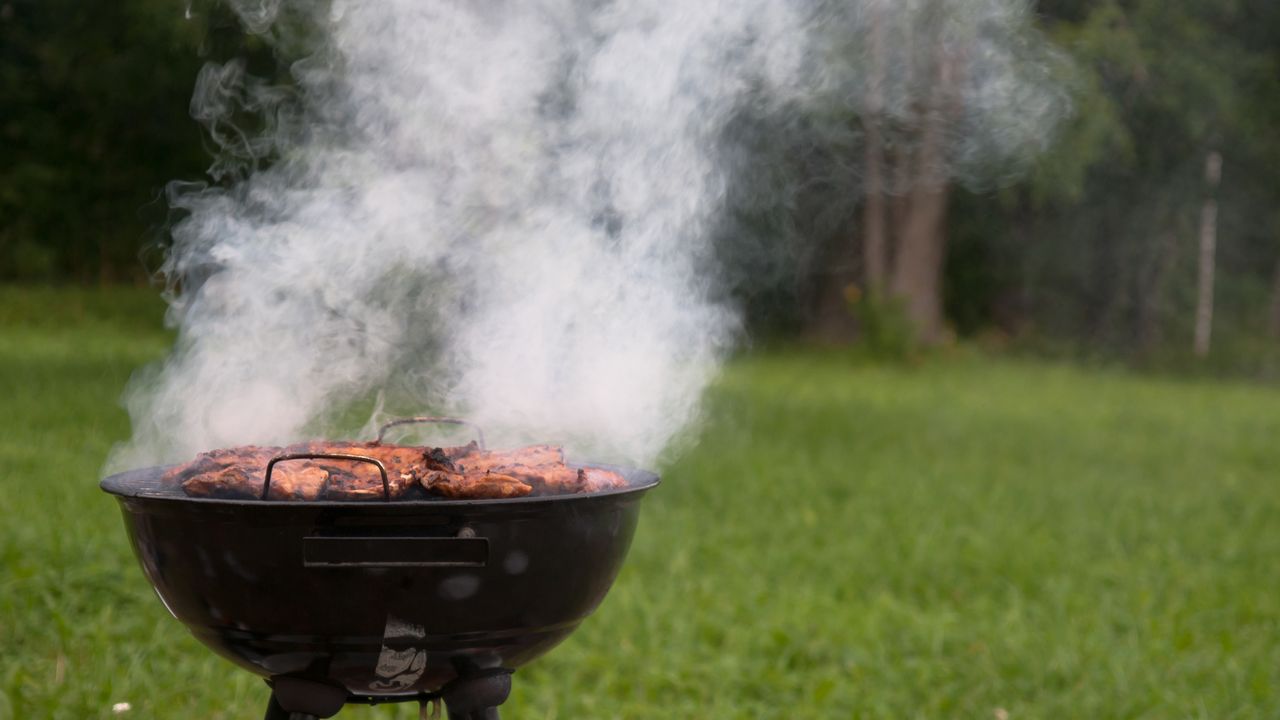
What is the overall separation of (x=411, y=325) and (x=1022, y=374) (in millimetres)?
9390

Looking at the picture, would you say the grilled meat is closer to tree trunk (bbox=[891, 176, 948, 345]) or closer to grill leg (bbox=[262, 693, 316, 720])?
grill leg (bbox=[262, 693, 316, 720])

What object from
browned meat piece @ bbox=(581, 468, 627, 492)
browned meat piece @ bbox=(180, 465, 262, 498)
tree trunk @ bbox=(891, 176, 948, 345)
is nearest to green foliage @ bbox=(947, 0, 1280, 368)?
tree trunk @ bbox=(891, 176, 948, 345)

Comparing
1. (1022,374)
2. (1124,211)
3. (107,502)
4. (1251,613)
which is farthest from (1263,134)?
(107,502)

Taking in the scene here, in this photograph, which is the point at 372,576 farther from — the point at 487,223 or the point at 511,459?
the point at 487,223

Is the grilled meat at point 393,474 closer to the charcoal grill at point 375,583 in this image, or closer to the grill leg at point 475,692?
the charcoal grill at point 375,583

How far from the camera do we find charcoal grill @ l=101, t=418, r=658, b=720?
6.17ft

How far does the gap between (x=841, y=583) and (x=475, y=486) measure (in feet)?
9.87

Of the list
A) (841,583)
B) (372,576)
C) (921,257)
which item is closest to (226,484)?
(372,576)

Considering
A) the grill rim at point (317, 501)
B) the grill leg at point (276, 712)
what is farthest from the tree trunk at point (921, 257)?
the grill leg at point (276, 712)

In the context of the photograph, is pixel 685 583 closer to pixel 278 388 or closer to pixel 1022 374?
pixel 278 388

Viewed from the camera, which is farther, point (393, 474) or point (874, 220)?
point (874, 220)

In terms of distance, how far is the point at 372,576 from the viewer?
6.24ft

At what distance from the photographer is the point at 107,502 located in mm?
4844

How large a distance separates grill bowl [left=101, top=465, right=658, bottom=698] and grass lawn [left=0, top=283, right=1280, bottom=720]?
1.36 metres
